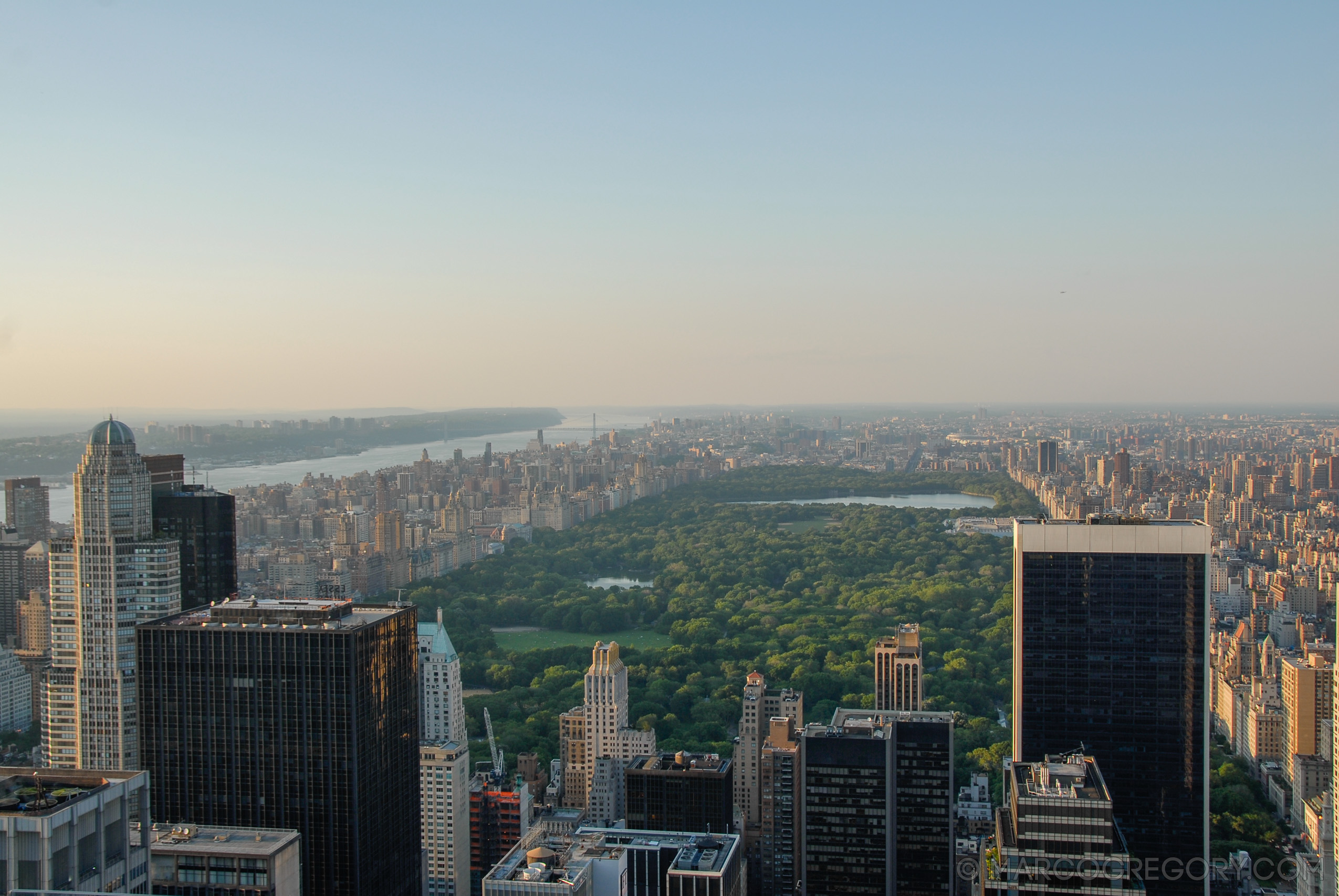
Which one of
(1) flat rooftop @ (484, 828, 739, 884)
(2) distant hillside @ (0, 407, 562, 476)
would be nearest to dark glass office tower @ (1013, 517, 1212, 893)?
(1) flat rooftop @ (484, 828, 739, 884)

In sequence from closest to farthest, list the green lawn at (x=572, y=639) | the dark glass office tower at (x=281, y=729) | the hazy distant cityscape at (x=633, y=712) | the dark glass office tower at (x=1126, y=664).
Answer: the dark glass office tower at (x=281, y=729) → the hazy distant cityscape at (x=633, y=712) → the dark glass office tower at (x=1126, y=664) → the green lawn at (x=572, y=639)

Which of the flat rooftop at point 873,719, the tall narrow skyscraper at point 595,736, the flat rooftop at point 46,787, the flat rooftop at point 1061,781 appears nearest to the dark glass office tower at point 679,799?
the flat rooftop at point 873,719

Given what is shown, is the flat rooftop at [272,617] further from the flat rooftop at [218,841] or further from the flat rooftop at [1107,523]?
the flat rooftop at [1107,523]

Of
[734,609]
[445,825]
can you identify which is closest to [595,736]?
[445,825]

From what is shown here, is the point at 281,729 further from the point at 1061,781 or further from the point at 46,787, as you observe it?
the point at 1061,781

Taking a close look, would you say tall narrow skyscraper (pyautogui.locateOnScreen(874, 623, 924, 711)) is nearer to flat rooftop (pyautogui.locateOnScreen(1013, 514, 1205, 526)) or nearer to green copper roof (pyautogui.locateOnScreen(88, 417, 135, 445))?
flat rooftop (pyautogui.locateOnScreen(1013, 514, 1205, 526))

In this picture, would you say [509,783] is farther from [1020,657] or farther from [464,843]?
[1020,657]

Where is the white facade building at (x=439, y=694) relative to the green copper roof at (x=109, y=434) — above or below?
below

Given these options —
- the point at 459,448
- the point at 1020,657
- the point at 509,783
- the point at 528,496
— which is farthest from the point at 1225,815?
the point at 459,448
